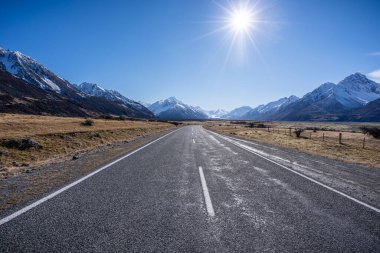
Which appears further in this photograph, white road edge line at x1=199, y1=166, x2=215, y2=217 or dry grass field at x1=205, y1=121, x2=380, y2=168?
dry grass field at x1=205, y1=121, x2=380, y2=168

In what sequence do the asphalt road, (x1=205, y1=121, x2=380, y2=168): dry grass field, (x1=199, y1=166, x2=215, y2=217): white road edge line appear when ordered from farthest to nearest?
(x1=205, y1=121, x2=380, y2=168): dry grass field < (x1=199, y1=166, x2=215, y2=217): white road edge line < the asphalt road

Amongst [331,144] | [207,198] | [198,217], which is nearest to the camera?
[198,217]

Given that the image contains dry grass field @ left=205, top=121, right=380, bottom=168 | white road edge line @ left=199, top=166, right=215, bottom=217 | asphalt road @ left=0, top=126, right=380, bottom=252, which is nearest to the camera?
asphalt road @ left=0, top=126, right=380, bottom=252

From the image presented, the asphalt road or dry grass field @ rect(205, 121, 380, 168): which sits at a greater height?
the asphalt road

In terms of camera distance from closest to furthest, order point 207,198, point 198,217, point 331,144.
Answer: point 198,217 < point 207,198 < point 331,144

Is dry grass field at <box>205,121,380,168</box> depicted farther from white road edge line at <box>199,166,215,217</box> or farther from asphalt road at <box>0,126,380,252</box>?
white road edge line at <box>199,166,215,217</box>

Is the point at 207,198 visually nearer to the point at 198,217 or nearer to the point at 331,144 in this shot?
the point at 198,217

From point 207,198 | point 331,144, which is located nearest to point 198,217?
point 207,198

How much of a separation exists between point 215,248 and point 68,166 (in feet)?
29.5

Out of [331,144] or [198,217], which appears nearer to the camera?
[198,217]

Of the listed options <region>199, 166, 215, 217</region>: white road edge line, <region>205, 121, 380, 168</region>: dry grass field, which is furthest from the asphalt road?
<region>205, 121, 380, 168</region>: dry grass field

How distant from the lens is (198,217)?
5.38m

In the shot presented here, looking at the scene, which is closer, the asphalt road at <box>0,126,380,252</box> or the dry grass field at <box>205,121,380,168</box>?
the asphalt road at <box>0,126,380,252</box>

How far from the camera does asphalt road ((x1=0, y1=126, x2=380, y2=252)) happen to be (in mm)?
4223
